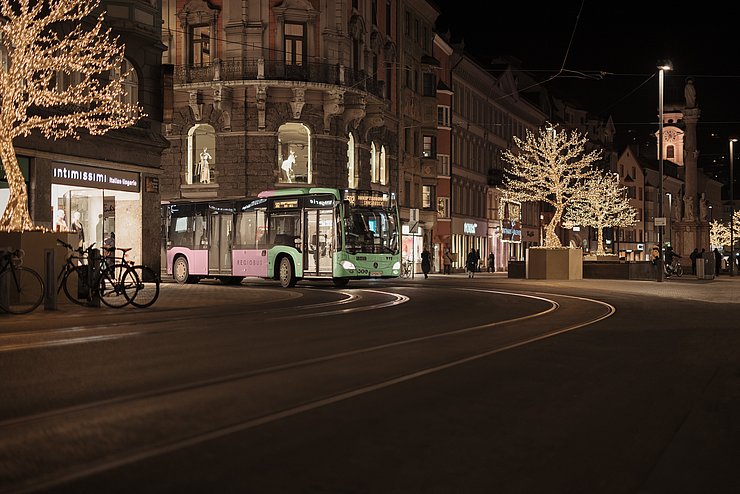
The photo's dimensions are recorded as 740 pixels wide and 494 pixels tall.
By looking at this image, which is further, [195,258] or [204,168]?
[204,168]

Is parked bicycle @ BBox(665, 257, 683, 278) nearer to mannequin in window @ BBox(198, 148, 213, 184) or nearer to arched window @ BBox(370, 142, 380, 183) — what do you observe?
arched window @ BBox(370, 142, 380, 183)

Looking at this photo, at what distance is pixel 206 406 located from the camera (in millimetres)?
8328

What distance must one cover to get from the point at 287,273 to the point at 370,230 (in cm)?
304

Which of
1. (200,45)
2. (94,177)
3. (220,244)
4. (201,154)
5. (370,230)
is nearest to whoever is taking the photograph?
(94,177)

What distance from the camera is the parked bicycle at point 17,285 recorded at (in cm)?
1891

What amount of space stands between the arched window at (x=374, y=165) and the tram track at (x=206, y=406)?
44030mm

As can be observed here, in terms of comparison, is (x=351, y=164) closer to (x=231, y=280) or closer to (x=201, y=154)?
(x=201, y=154)

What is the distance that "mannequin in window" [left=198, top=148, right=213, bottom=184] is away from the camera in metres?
51.7

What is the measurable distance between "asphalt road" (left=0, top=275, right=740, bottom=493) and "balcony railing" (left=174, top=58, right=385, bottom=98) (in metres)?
33.3

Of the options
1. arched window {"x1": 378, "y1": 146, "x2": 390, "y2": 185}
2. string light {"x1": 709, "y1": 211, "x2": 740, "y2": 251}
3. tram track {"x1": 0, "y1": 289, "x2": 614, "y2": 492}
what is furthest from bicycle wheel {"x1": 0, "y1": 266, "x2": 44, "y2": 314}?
string light {"x1": 709, "y1": 211, "x2": 740, "y2": 251}

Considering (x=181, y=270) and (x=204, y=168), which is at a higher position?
(x=204, y=168)

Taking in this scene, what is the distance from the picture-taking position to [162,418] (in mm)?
7719

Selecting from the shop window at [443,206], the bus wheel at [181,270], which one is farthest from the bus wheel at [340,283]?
the shop window at [443,206]

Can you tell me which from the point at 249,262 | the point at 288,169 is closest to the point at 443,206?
the point at 288,169
